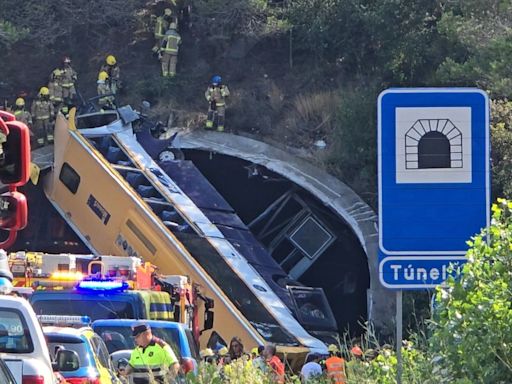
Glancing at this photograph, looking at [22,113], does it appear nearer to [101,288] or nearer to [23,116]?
[23,116]

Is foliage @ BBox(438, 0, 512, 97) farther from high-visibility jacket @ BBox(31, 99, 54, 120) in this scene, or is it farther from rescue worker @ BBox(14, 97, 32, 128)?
rescue worker @ BBox(14, 97, 32, 128)

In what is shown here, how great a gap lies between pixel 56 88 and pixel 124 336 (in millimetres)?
15924

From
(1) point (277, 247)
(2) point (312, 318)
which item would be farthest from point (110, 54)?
(2) point (312, 318)

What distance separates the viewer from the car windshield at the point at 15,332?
29.7 feet

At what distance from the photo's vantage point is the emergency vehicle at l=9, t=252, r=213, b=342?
1416 cm

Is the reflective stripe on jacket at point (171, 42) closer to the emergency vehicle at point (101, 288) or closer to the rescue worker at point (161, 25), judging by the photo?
the rescue worker at point (161, 25)

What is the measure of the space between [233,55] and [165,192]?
10.1 meters

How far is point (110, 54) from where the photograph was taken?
31609 mm

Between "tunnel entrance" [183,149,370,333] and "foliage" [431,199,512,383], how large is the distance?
1852 centimetres

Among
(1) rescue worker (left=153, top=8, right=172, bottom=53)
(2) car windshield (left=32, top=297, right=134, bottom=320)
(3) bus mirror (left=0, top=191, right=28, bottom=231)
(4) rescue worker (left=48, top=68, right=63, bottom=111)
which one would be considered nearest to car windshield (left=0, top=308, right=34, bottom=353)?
(3) bus mirror (left=0, top=191, right=28, bottom=231)

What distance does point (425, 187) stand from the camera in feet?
22.5

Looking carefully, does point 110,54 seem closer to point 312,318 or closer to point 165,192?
point 165,192

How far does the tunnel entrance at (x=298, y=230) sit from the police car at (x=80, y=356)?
14451 mm

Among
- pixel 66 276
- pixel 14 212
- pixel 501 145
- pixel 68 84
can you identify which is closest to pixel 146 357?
pixel 14 212
